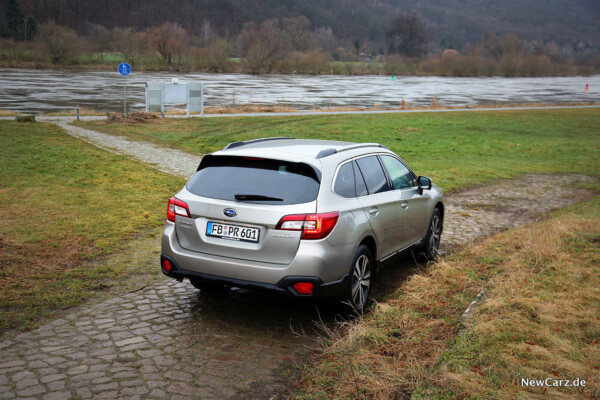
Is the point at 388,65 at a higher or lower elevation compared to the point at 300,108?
higher

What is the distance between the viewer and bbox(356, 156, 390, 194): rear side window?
246 inches

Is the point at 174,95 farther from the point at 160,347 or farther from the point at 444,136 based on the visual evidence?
the point at 160,347

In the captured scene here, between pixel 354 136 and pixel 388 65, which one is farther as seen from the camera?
pixel 388 65

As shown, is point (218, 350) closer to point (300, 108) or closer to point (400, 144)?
point (400, 144)

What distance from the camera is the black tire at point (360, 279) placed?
5531 mm

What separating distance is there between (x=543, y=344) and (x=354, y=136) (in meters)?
20.2

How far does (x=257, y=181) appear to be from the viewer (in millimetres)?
5445

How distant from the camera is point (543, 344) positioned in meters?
4.43

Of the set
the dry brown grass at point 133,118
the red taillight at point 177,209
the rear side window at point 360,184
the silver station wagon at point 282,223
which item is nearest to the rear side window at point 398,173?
the silver station wagon at point 282,223

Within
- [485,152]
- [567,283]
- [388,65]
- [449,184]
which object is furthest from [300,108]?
[388,65]

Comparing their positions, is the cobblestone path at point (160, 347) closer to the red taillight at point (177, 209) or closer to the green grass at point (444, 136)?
the red taillight at point (177, 209)

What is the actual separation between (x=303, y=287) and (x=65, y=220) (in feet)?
19.0

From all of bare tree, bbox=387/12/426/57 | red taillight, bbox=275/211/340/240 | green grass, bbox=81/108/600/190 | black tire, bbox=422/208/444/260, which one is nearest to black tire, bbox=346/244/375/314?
red taillight, bbox=275/211/340/240

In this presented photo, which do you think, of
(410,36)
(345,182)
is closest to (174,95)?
(345,182)
